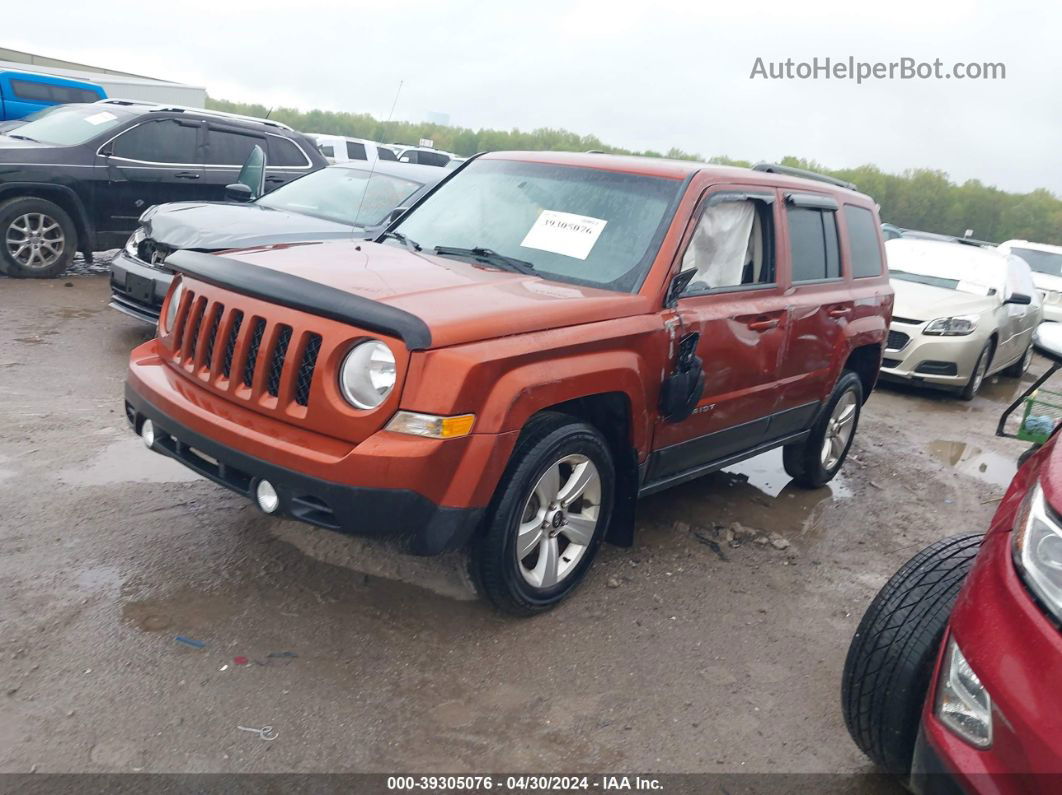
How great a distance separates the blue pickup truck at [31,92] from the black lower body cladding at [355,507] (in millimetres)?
14841

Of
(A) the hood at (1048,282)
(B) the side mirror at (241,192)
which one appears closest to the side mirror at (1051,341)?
(B) the side mirror at (241,192)

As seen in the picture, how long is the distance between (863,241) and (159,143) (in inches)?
280

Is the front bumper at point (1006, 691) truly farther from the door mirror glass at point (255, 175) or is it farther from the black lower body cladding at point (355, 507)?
the door mirror glass at point (255, 175)

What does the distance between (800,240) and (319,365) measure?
9.56 ft

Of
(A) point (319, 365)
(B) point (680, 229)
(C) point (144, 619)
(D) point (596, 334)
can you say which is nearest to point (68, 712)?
(C) point (144, 619)

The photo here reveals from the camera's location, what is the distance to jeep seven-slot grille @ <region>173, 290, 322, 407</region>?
123 inches

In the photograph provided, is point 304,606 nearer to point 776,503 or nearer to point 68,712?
point 68,712

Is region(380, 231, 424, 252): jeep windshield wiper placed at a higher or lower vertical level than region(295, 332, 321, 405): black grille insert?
higher

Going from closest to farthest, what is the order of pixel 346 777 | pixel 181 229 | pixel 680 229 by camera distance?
pixel 346 777 → pixel 680 229 → pixel 181 229

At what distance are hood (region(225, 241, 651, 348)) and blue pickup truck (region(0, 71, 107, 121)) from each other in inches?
553

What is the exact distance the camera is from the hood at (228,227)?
21.2ft

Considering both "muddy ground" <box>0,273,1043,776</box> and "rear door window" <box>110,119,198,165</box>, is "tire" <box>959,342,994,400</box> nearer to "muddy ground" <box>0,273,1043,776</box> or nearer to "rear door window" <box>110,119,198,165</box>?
"muddy ground" <box>0,273,1043,776</box>

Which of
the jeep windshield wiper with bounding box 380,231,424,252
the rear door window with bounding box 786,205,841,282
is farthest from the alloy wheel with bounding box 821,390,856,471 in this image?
the jeep windshield wiper with bounding box 380,231,424,252

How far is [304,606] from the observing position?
Answer: 3.51 meters
